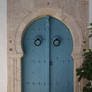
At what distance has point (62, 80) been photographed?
5.03 m

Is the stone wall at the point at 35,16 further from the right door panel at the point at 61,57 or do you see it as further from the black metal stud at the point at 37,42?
the black metal stud at the point at 37,42

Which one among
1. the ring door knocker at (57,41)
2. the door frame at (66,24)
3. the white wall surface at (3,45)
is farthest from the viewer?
the white wall surface at (3,45)

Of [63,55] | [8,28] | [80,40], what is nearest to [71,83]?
[63,55]

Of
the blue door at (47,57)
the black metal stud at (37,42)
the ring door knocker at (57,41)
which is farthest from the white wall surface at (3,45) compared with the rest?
the ring door knocker at (57,41)

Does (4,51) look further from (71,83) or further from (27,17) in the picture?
(71,83)

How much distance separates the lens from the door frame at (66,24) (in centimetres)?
476

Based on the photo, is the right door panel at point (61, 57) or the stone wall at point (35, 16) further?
the right door panel at point (61, 57)

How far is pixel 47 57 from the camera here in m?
5.05

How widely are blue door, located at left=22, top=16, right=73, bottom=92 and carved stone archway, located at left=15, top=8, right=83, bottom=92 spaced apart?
0.16 m

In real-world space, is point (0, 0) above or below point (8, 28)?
above

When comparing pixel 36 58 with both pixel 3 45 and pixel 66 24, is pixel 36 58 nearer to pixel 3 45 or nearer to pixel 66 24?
pixel 3 45

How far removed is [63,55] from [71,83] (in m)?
0.74

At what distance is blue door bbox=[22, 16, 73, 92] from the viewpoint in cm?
500

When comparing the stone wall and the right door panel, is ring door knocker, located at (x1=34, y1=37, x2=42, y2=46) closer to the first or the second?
the right door panel
